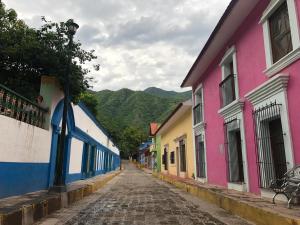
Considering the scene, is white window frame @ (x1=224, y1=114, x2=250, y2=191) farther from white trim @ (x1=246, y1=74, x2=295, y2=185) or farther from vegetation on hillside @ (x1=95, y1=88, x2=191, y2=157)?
vegetation on hillside @ (x1=95, y1=88, x2=191, y2=157)

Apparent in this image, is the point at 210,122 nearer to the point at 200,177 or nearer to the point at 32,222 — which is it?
the point at 200,177

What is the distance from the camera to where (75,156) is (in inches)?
566

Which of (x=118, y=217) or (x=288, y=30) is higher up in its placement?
(x=288, y=30)

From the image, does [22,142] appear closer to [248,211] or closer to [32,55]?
[32,55]

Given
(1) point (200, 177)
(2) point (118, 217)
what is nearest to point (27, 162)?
(2) point (118, 217)

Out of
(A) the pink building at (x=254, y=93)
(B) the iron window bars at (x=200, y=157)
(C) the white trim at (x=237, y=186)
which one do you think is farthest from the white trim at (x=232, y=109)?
(B) the iron window bars at (x=200, y=157)

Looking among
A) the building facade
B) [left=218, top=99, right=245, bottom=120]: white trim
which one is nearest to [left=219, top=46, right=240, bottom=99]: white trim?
[left=218, top=99, right=245, bottom=120]: white trim

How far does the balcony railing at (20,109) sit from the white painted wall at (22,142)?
0.20 metres

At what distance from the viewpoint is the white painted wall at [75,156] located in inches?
536

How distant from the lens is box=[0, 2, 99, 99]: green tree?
342 inches

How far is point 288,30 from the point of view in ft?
21.2

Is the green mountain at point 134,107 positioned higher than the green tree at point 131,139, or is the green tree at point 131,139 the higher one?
the green mountain at point 134,107

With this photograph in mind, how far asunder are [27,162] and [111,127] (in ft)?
98.7

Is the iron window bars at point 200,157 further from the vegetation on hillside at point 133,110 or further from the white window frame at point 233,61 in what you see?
the vegetation on hillside at point 133,110
